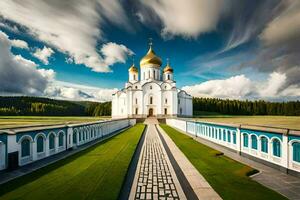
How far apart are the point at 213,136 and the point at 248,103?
102 meters

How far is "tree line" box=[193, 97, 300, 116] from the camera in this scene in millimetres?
98375

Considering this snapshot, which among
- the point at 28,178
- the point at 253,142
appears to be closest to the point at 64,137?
the point at 28,178

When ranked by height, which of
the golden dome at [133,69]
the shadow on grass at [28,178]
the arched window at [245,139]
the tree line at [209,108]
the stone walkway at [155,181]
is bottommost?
the stone walkway at [155,181]

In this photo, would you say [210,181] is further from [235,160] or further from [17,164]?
[17,164]

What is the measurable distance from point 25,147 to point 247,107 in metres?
110

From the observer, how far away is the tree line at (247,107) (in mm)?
98375

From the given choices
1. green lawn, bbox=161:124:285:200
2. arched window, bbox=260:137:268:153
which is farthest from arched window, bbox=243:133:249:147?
green lawn, bbox=161:124:285:200

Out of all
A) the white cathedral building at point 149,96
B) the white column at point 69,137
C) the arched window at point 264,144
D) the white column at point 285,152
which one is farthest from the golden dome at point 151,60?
the white column at point 285,152

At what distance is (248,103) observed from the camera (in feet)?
350

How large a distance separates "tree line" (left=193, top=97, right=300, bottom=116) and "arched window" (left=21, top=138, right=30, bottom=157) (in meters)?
90.9

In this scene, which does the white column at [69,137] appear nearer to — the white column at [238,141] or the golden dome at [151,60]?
the white column at [238,141]

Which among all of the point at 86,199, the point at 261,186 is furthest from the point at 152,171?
the point at 261,186

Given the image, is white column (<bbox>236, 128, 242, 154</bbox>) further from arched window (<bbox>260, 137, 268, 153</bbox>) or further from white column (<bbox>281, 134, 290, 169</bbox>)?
white column (<bbox>281, 134, 290, 169</bbox>)

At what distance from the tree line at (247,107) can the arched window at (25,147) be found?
3577 inches
